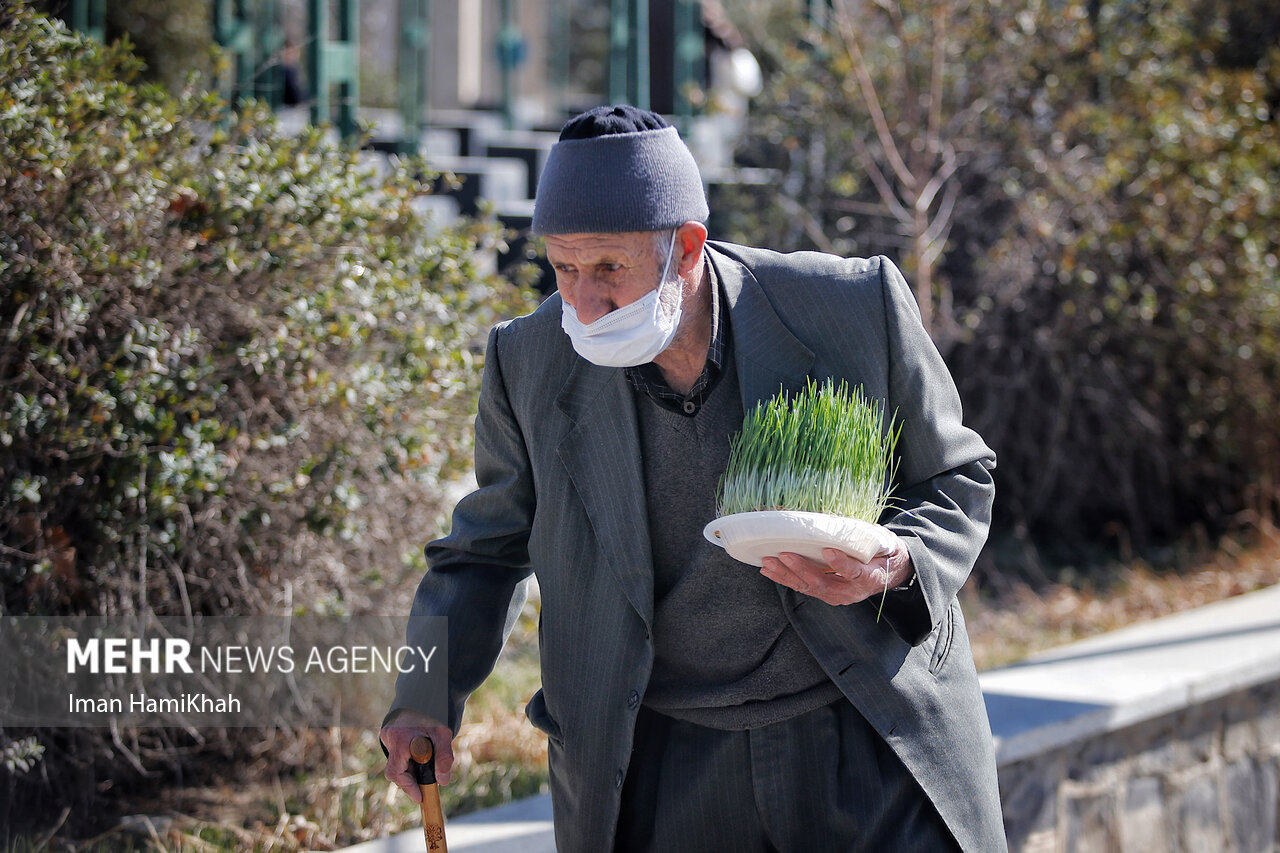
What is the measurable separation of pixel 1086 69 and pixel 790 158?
1.64 metres

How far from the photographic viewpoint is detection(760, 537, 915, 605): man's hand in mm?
1755

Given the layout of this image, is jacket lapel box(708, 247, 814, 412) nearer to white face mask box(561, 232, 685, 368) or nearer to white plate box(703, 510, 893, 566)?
white face mask box(561, 232, 685, 368)

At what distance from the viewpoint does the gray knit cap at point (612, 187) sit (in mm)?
1894

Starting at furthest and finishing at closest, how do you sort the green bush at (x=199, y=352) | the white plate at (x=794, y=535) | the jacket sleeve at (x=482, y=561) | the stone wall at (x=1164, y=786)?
1. the stone wall at (x=1164, y=786)
2. the green bush at (x=199, y=352)
3. the jacket sleeve at (x=482, y=561)
4. the white plate at (x=794, y=535)

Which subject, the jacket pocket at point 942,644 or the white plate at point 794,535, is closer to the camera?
the white plate at point 794,535

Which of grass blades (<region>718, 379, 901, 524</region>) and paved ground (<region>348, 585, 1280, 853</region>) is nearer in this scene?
grass blades (<region>718, 379, 901, 524</region>)

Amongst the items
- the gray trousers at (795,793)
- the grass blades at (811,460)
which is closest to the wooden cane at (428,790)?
the gray trousers at (795,793)

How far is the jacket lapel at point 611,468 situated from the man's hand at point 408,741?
1.41 ft

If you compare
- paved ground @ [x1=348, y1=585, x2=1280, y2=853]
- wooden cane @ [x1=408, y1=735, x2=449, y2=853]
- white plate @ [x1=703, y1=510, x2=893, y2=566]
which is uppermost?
white plate @ [x1=703, y1=510, x2=893, y2=566]

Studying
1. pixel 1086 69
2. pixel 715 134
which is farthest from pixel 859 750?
pixel 715 134

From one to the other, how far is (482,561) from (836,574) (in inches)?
29.3

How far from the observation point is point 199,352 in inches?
129

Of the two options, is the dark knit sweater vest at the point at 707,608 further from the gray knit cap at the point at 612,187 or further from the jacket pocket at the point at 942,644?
the gray knit cap at the point at 612,187

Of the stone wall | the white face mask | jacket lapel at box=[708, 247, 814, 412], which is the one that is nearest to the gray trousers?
jacket lapel at box=[708, 247, 814, 412]
